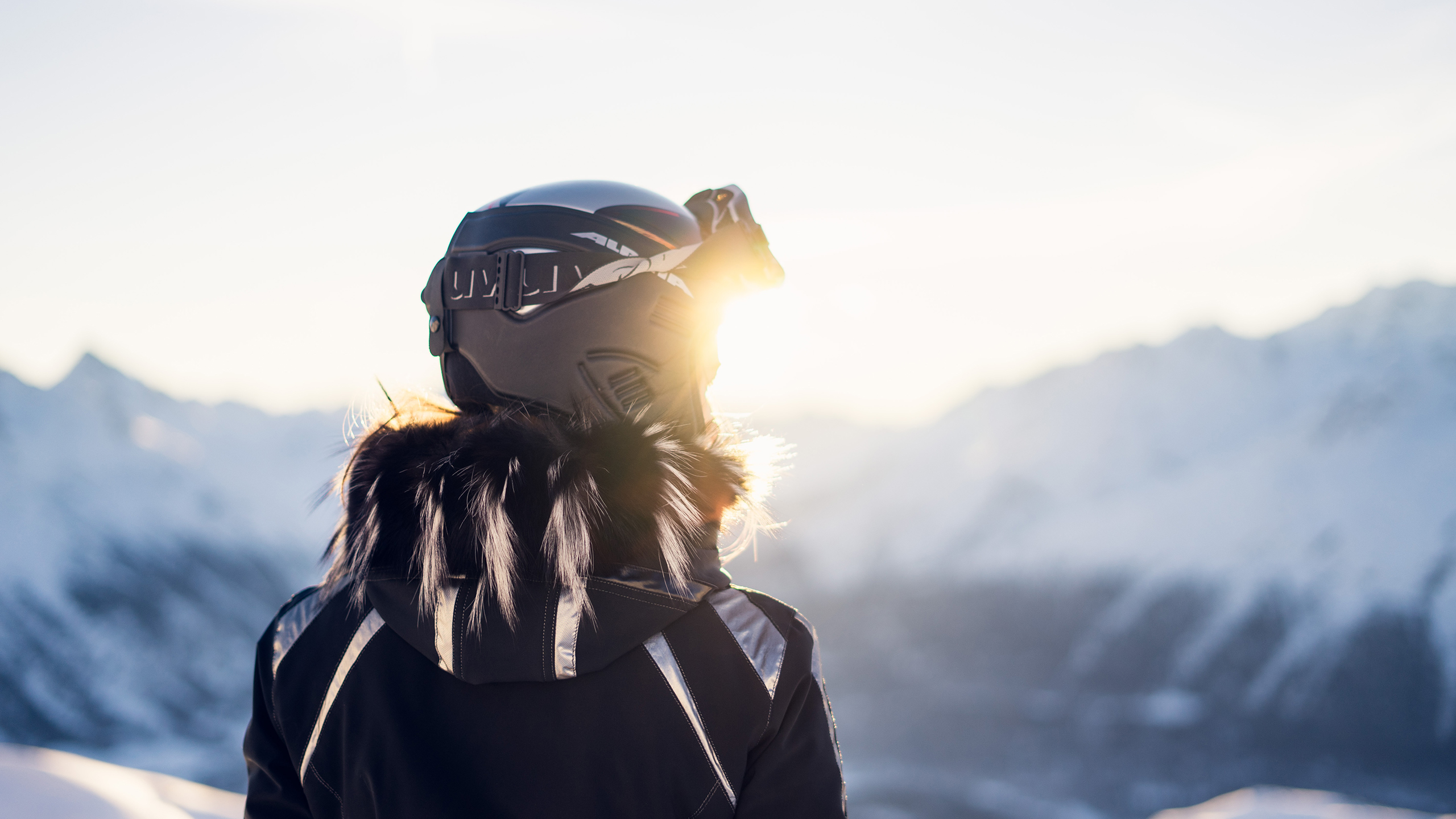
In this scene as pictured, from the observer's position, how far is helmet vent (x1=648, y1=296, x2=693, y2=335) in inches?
97.4

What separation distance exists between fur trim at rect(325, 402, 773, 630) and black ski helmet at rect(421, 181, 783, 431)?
1.57 feet

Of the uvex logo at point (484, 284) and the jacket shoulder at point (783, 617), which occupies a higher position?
the uvex logo at point (484, 284)

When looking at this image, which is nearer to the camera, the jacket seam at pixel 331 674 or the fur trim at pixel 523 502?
the fur trim at pixel 523 502

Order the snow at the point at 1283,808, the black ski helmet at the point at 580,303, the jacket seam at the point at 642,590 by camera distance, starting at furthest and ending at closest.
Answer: the snow at the point at 1283,808 → the black ski helmet at the point at 580,303 → the jacket seam at the point at 642,590

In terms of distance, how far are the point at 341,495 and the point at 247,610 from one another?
113089mm

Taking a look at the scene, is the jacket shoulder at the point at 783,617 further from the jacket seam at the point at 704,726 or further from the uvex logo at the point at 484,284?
the uvex logo at the point at 484,284

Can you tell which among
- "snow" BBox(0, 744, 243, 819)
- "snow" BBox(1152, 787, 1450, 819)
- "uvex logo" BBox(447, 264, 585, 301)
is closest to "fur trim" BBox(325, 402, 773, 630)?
"uvex logo" BBox(447, 264, 585, 301)

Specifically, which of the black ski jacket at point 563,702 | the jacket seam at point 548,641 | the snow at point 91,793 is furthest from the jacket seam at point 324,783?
the snow at point 91,793

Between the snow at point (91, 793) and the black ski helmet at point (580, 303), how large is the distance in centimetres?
381

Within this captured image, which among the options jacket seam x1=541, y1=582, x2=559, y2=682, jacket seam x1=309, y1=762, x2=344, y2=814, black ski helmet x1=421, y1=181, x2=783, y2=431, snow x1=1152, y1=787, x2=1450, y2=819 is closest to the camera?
jacket seam x1=541, y1=582, x2=559, y2=682

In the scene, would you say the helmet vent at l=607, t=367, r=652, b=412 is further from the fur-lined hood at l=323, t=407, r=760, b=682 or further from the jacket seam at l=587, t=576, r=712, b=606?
the jacket seam at l=587, t=576, r=712, b=606

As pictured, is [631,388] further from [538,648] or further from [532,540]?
[538,648]

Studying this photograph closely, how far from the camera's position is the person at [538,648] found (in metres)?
1.50

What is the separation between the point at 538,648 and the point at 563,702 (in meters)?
0.13
